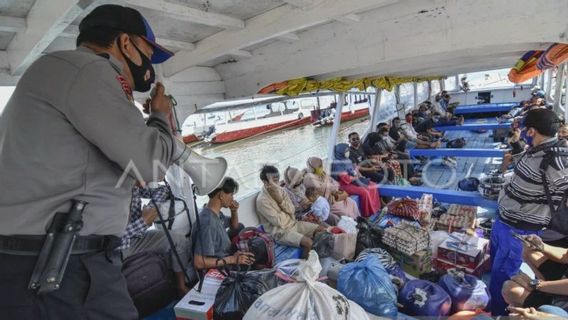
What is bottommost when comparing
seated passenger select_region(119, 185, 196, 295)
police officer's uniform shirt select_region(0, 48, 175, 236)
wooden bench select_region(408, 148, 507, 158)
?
wooden bench select_region(408, 148, 507, 158)

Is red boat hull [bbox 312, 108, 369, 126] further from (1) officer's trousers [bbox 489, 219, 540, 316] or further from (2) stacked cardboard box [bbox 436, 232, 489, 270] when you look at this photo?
(1) officer's trousers [bbox 489, 219, 540, 316]

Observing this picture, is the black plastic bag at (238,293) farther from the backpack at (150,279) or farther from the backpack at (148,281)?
the backpack at (148,281)

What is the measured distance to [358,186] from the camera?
4906 millimetres

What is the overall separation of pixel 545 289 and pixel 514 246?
0.59 metres

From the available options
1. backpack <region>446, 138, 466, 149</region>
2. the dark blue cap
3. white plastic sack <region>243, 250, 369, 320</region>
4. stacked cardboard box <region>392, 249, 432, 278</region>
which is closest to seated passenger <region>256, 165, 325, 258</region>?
stacked cardboard box <region>392, 249, 432, 278</region>

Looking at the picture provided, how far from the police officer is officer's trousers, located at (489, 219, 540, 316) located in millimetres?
2755

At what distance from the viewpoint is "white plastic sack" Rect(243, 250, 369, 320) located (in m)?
1.50

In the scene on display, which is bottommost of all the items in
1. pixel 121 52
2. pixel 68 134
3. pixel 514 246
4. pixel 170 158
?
pixel 514 246

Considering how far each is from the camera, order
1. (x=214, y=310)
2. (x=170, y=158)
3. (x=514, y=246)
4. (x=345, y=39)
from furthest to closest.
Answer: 1. (x=345, y=39)
2. (x=514, y=246)
3. (x=214, y=310)
4. (x=170, y=158)

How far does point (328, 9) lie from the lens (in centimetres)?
194

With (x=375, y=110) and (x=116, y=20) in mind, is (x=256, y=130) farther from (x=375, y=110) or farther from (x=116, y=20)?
(x=116, y=20)

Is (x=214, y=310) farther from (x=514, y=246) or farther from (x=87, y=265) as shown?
(x=514, y=246)

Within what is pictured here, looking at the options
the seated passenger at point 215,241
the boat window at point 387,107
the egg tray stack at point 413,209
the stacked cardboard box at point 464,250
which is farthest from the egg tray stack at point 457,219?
the boat window at point 387,107

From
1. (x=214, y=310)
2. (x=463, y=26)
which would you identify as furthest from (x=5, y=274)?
(x=463, y=26)
